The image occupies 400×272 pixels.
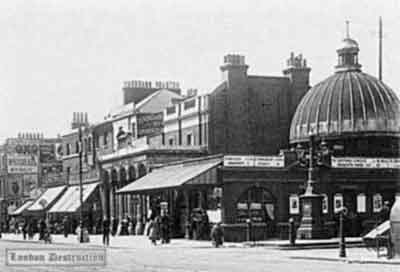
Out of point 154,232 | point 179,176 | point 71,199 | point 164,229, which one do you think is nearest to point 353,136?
point 179,176

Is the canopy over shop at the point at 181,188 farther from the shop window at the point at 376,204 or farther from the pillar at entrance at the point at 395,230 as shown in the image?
the pillar at entrance at the point at 395,230

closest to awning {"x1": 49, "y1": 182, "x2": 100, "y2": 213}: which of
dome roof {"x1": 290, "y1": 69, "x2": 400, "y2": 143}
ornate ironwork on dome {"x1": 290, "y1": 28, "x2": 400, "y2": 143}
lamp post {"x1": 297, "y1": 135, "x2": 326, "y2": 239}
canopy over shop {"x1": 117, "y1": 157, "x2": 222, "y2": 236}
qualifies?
canopy over shop {"x1": 117, "y1": 157, "x2": 222, "y2": 236}

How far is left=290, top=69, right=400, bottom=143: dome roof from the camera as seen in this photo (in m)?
57.2

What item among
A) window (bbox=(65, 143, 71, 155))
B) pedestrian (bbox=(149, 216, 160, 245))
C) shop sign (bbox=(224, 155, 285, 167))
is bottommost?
pedestrian (bbox=(149, 216, 160, 245))

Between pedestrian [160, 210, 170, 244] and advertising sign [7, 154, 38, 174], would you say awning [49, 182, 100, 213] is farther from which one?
pedestrian [160, 210, 170, 244]

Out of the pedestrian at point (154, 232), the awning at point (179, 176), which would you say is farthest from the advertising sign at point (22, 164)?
the pedestrian at point (154, 232)

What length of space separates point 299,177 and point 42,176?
1821 inches

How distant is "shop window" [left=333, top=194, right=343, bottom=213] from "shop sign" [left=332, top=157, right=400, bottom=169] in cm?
157

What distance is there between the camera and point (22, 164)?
289 ft

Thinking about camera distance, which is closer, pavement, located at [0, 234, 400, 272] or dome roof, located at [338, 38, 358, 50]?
pavement, located at [0, 234, 400, 272]

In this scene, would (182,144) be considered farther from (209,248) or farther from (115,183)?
(209,248)

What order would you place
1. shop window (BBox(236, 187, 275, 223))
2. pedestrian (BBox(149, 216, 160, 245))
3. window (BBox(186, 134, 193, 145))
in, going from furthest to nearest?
window (BBox(186, 134, 193, 145))
shop window (BBox(236, 187, 275, 223))
pedestrian (BBox(149, 216, 160, 245))

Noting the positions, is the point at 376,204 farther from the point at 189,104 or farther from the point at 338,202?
the point at 189,104

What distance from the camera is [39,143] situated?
9594 cm
